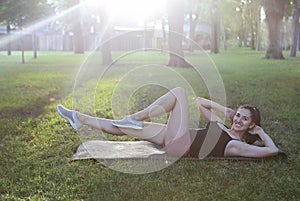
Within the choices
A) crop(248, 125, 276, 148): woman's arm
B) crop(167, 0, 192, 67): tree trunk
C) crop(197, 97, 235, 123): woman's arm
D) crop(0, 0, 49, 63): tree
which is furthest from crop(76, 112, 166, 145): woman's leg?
crop(0, 0, 49, 63): tree

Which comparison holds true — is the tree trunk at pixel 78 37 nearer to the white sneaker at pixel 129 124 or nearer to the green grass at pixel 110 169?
the green grass at pixel 110 169

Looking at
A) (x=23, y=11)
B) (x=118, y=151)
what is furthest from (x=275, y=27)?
(x=118, y=151)

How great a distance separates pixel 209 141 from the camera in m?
4.33

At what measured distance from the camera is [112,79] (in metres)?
12.4

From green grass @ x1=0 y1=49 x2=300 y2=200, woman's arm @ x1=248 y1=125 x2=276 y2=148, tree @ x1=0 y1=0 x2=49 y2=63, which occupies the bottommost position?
green grass @ x1=0 y1=49 x2=300 y2=200

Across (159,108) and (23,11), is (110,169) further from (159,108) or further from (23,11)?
(23,11)

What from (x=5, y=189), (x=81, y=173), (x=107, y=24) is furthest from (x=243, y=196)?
(x=107, y=24)

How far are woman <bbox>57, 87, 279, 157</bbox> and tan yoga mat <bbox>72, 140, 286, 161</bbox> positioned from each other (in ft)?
0.35

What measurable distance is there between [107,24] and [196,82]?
29.6ft

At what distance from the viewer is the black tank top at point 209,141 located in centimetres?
432

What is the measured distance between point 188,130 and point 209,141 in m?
0.25

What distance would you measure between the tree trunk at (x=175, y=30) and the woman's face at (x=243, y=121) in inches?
432

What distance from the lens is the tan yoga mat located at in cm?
441

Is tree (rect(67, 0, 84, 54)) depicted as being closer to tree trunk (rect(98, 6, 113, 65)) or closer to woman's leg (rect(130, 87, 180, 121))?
tree trunk (rect(98, 6, 113, 65))
